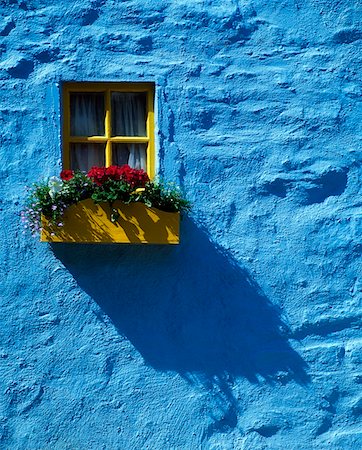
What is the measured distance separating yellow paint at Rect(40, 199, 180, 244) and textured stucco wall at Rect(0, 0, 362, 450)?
0.27 metres

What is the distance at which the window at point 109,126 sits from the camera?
630 centimetres

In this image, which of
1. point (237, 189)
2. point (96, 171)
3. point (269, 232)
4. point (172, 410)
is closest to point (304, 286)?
point (269, 232)

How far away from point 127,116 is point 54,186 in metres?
0.85

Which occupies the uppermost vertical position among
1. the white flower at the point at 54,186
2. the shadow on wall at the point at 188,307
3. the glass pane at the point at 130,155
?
the glass pane at the point at 130,155

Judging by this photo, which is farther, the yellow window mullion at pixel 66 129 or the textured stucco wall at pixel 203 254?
the yellow window mullion at pixel 66 129

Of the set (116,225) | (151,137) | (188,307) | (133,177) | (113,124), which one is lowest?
(188,307)

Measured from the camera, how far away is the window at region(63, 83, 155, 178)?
630 cm

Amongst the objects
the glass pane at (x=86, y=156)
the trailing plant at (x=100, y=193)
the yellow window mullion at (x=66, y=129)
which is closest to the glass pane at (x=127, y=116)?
the glass pane at (x=86, y=156)

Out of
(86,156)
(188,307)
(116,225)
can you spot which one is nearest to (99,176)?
(116,225)

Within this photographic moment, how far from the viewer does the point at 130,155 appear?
6.35 m

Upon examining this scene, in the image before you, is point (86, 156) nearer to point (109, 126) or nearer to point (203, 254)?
point (109, 126)

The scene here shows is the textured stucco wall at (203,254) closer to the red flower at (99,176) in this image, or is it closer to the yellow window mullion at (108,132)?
the yellow window mullion at (108,132)

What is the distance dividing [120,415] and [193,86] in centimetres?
234

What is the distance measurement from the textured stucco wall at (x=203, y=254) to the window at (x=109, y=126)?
0.15m
